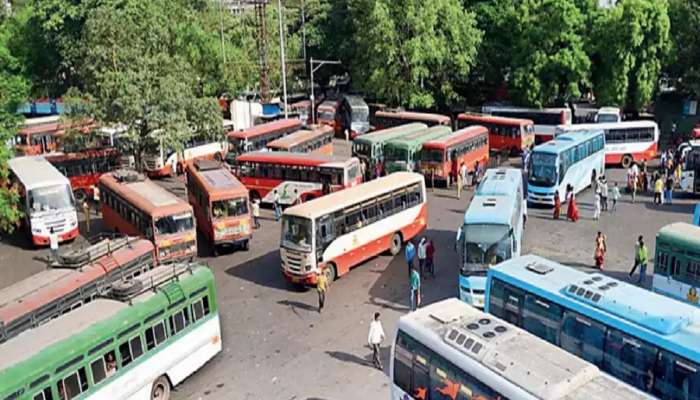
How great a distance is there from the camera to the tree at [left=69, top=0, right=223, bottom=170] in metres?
31.2

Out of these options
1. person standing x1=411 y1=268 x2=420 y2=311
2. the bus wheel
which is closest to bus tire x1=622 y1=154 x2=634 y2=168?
the bus wheel

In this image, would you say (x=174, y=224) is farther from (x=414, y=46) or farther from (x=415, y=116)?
(x=414, y=46)

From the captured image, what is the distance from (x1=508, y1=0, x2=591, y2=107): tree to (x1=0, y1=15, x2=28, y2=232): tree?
95.6 feet

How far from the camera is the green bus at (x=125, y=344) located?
38.9ft

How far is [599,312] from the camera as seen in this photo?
508 inches

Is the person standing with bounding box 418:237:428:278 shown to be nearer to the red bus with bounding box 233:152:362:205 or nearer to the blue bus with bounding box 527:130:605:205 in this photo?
the red bus with bounding box 233:152:362:205

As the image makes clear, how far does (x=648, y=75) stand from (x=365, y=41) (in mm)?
17811

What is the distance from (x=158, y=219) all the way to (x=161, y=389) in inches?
336

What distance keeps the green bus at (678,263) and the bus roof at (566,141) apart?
10.8m

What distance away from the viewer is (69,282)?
54.5 ft

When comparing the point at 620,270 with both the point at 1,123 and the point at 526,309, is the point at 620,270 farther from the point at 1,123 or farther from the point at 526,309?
the point at 1,123

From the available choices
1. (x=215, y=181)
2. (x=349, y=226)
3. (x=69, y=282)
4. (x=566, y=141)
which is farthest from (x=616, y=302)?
(x=566, y=141)

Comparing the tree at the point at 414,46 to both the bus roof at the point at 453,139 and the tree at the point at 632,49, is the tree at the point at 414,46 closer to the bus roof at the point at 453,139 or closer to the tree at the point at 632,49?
the tree at the point at 632,49

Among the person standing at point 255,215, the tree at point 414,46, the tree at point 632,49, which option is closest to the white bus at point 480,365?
the person standing at point 255,215
